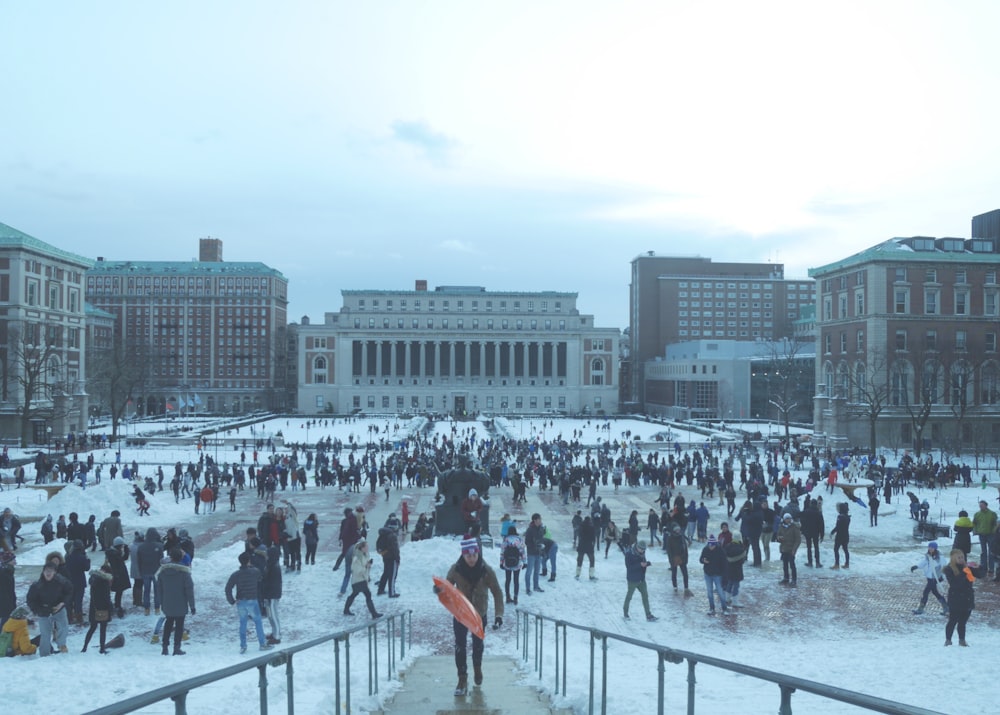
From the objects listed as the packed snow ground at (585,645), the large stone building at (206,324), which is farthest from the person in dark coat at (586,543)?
the large stone building at (206,324)

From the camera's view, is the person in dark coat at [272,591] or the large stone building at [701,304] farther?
the large stone building at [701,304]

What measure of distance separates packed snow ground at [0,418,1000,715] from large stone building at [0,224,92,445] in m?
40.2

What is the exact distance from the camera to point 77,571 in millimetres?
13891

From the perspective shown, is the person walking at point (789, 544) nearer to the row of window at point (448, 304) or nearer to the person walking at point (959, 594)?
the person walking at point (959, 594)

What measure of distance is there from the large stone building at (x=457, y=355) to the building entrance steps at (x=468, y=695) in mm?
109335

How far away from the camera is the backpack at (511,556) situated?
15.4 m

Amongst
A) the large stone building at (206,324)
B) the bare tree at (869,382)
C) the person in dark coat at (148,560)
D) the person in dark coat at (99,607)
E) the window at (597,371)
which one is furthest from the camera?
the window at (597,371)

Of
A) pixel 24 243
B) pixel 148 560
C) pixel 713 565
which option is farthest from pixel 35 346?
pixel 713 565

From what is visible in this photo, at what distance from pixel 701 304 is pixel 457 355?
4380cm

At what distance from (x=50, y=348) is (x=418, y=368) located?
6477cm

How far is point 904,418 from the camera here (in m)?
61.8

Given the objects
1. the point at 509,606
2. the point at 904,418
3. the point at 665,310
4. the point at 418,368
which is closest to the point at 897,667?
the point at 509,606

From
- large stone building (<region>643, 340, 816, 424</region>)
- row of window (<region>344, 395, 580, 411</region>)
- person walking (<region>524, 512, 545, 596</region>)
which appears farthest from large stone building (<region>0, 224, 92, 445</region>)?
large stone building (<region>643, 340, 816, 424</region>)

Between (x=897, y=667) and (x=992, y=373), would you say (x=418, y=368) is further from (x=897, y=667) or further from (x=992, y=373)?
(x=897, y=667)
